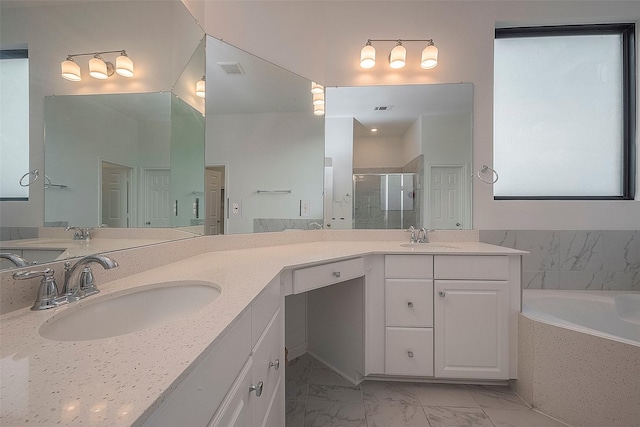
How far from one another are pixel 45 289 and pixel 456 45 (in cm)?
267

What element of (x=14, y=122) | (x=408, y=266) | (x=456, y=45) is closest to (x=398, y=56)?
(x=456, y=45)

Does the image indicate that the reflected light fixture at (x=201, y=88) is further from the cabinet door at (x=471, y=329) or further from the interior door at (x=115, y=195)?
the cabinet door at (x=471, y=329)

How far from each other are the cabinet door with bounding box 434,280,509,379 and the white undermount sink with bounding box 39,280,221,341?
131 centimetres

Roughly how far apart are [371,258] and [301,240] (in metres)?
0.57

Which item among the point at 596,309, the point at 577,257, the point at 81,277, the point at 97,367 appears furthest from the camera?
the point at 577,257

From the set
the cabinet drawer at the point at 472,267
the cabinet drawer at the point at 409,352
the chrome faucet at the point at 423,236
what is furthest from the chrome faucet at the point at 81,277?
the chrome faucet at the point at 423,236

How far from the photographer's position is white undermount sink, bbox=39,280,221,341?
0.62 metres

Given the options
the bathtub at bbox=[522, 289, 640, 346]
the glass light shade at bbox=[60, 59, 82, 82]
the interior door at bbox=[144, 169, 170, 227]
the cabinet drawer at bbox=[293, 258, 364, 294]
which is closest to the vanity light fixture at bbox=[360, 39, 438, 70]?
the cabinet drawer at bbox=[293, 258, 364, 294]

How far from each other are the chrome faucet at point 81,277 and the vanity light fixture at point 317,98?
1.68 m

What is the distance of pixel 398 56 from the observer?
6.31ft

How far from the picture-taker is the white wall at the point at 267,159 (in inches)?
62.9

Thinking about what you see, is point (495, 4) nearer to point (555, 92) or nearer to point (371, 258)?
point (555, 92)

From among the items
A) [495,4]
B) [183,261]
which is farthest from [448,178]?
[183,261]

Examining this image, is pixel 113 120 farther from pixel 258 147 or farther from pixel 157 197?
pixel 258 147
